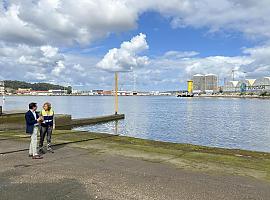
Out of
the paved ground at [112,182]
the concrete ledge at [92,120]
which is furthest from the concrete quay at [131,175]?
the concrete ledge at [92,120]

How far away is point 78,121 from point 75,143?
29950mm

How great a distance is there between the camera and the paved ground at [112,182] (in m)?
7.73

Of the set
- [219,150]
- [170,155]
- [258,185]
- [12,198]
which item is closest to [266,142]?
[219,150]

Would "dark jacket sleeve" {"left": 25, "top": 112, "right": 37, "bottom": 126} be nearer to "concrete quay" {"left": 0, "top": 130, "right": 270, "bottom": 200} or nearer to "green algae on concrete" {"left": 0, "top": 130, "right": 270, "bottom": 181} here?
"concrete quay" {"left": 0, "top": 130, "right": 270, "bottom": 200}

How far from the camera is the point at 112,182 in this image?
29.0ft

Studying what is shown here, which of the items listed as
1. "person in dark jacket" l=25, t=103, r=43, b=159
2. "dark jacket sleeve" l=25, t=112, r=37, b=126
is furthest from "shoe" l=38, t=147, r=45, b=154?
"dark jacket sleeve" l=25, t=112, r=37, b=126

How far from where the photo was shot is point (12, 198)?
7.30 m

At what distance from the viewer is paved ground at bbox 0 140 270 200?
25.4 ft

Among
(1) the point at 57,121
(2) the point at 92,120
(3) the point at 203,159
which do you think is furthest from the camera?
(2) the point at 92,120

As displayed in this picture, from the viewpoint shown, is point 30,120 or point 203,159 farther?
point 203,159

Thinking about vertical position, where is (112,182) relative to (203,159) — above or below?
above

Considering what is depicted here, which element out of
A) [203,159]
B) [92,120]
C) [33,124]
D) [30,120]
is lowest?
[92,120]

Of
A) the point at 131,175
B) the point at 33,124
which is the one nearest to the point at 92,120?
the point at 33,124

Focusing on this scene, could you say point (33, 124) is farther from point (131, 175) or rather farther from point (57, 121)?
point (57, 121)
